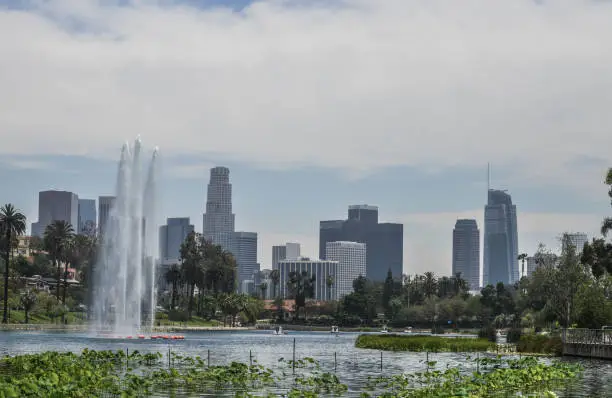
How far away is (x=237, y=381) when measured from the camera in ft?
179

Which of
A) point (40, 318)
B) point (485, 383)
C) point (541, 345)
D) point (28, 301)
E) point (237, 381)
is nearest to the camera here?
point (485, 383)

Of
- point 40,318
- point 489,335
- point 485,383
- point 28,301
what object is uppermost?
point 28,301

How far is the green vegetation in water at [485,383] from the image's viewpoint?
155 ft

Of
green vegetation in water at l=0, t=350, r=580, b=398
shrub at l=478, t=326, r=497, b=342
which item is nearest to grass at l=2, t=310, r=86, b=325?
shrub at l=478, t=326, r=497, b=342

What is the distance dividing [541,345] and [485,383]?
134 feet

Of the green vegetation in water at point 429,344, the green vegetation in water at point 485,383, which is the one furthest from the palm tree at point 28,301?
the green vegetation in water at point 485,383

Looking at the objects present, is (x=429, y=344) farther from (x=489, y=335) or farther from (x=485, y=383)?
(x=485, y=383)

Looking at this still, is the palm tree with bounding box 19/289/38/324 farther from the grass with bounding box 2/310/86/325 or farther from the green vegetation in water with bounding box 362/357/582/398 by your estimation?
the green vegetation in water with bounding box 362/357/582/398

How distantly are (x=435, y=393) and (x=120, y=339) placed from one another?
8180 cm

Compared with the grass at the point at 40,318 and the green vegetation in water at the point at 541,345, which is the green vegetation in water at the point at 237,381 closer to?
the green vegetation in water at the point at 541,345

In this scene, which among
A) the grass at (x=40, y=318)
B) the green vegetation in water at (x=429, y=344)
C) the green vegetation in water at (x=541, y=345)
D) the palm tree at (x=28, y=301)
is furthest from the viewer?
Result: the grass at (x=40, y=318)

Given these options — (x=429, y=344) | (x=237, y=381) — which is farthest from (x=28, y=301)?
(x=237, y=381)

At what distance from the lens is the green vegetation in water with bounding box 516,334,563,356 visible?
88.1m

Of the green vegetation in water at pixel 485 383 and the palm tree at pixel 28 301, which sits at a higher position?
the palm tree at pixel 28 301
